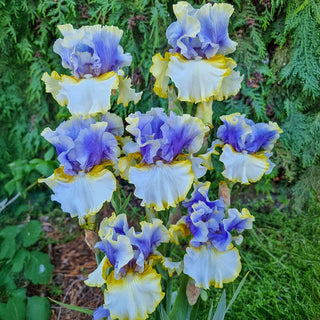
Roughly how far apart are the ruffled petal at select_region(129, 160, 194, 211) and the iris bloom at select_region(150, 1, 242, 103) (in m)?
0.22

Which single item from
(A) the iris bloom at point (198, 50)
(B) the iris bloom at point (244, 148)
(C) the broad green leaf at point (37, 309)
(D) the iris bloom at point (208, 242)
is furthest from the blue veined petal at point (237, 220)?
(C) the broad green leaf at point (37, 309)

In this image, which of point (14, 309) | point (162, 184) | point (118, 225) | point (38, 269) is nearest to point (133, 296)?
point (118, 225)

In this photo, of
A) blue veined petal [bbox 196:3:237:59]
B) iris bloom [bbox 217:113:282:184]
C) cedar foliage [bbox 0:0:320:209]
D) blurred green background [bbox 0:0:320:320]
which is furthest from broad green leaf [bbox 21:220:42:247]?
blue veined petal [bbox 196:3:237:59]

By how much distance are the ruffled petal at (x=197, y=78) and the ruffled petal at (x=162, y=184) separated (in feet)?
0.67

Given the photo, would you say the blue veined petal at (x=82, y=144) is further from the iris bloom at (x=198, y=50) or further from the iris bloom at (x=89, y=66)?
the iris bloom at (x=198, y=50)

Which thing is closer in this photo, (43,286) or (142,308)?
(142,308)

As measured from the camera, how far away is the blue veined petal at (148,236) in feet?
3.01

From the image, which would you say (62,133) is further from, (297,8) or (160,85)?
(297,8)

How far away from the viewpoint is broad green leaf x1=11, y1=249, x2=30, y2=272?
1561mm

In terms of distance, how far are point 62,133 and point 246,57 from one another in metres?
1.23

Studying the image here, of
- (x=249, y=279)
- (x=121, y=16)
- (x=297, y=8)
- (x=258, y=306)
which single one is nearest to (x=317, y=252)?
(x=249, y=279)

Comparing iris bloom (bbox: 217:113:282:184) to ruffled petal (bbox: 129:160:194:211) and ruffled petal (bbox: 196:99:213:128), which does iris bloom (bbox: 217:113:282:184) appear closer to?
ruffled petal (bbox: 196:99:213:128)

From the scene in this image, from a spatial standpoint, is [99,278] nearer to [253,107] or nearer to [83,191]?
[83,191]

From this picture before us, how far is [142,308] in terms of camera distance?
0.89m
